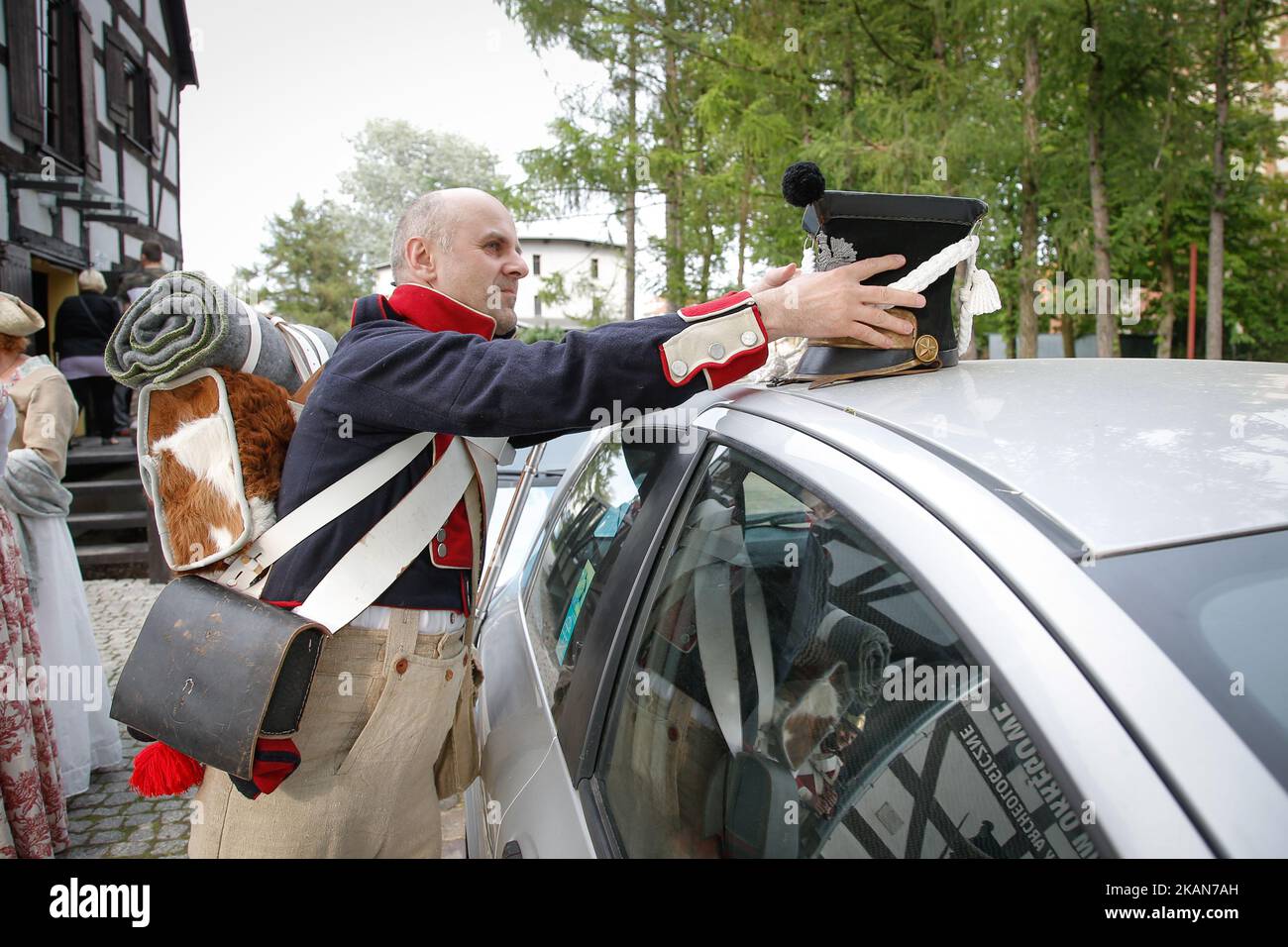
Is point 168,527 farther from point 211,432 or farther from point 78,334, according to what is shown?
point 78,334

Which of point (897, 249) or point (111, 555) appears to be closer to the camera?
point (897, 249)

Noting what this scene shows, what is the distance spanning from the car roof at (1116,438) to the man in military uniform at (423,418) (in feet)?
0.66

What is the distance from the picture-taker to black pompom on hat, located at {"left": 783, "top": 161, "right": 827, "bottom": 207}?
1.37 m

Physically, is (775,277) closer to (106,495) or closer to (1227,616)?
(1227,616)

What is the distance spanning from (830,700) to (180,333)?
1299 mm

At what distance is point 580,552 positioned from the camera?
2074mm

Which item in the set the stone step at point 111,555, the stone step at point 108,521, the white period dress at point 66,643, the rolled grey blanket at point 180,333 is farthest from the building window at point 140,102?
the rolled grey blanket at point 180,333

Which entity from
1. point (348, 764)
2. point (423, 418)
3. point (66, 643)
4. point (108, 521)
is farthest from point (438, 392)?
point (108, 521)

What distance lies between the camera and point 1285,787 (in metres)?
0.66

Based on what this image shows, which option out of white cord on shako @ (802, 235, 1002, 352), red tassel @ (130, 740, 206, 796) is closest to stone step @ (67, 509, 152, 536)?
red tassel @ (130, 740, 206, 796)

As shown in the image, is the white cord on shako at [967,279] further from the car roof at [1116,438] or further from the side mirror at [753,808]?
the side mirror at [753,808]
